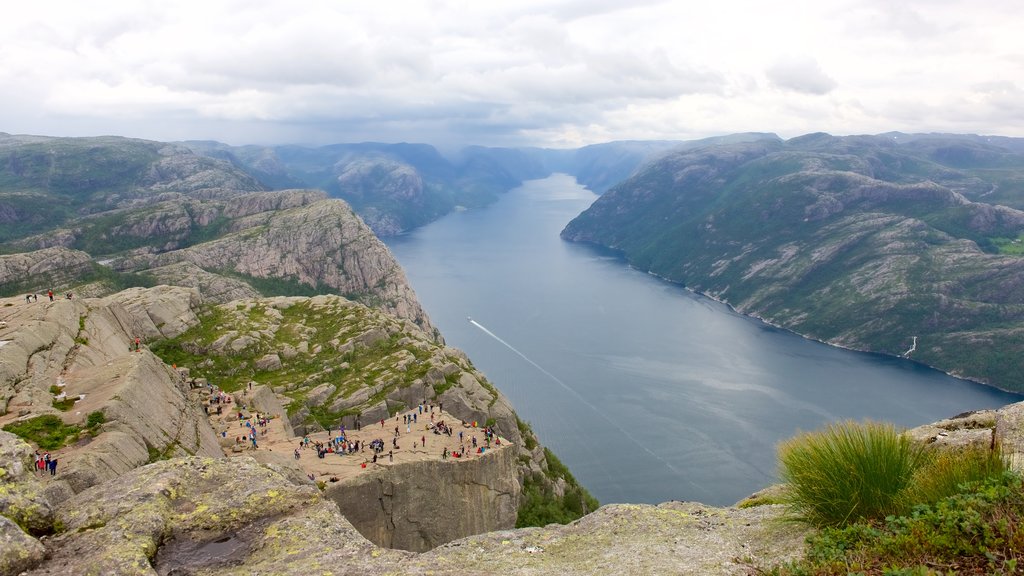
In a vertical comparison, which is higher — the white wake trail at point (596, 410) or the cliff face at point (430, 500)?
the cliff face at point (430, 500)

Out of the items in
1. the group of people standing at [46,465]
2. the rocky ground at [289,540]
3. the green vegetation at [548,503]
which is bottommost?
the green vegetation at [548,503]

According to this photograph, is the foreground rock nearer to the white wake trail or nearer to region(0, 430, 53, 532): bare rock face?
region(0, 430, 53, 532): bare rock face

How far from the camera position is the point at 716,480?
11969 centimetres

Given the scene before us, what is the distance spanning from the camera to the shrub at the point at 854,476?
9875 mm

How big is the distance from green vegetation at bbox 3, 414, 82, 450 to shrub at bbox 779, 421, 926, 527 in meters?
29.8

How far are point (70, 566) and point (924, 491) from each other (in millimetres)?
15218

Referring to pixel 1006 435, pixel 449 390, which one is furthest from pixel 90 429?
pixel 449 390

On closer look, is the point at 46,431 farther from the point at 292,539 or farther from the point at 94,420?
the point at 292,539

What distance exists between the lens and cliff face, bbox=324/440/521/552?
4181 centimetres

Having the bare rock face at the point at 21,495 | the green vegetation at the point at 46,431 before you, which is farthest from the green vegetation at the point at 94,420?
the bare rock face at the point at 21,495

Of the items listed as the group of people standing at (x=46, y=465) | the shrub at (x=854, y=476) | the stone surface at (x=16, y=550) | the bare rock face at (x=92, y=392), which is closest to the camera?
the stone surface at (x=16, y=550)

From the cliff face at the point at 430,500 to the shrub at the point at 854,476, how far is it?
3548 cm

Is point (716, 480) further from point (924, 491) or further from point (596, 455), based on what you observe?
point (924, 491)

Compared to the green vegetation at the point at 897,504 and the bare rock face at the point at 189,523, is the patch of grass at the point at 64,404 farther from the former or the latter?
the green vegetation at the point at 897,504
